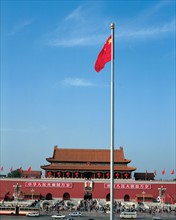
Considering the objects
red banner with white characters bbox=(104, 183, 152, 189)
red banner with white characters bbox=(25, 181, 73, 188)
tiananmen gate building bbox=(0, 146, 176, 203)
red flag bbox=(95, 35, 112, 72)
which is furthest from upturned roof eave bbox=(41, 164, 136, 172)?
red flag bbox=(95, 35, 112, 72)

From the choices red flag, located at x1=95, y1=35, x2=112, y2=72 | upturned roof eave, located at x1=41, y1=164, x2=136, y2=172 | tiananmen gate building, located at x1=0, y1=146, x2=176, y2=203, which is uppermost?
red flag, located at x1=95, y1=35, x2=112, y2=72

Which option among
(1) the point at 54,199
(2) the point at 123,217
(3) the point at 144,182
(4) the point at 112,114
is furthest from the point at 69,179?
(4) the point at 112,114

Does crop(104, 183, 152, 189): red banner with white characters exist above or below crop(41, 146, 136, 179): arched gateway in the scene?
below

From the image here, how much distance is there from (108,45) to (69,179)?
3107 cm

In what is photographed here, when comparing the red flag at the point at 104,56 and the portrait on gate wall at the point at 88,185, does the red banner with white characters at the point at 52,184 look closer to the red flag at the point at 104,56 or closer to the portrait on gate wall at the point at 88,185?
the portrait on gate wall at the point at 88,185

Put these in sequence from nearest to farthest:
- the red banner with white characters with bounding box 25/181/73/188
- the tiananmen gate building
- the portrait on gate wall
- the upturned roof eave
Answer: the tiananmen gate building → the portrait on gate wall → the red banner with white characters with bounding box 25/181/73/188 → the upturned roof eave

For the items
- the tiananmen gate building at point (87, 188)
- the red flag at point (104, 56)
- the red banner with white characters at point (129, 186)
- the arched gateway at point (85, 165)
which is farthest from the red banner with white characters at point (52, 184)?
the red flag at point (104, 56)

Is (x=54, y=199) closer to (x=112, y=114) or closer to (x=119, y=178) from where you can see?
(x=119, y=178)

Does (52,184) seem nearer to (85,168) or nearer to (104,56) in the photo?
(85,168)

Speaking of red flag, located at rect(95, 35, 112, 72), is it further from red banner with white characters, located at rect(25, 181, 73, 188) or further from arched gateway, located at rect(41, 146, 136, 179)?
arched gateway, located at rect(41, 146, 136, 179)

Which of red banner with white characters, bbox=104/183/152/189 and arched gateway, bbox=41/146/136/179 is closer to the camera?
red banner with white characters, bbox=104/183/152/189

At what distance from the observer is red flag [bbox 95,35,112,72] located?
35.6ft

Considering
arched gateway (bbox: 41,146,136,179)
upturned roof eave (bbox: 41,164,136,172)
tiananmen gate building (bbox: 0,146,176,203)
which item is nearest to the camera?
tiananmen gate building (bbox: 0,146,176,203)

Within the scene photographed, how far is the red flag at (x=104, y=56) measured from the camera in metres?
10.8
